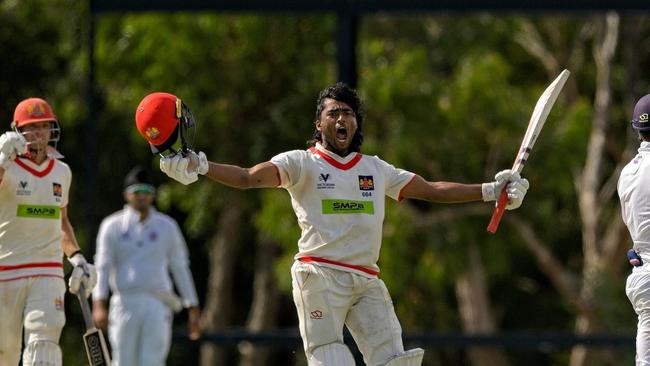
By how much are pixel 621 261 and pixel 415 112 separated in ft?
11.3

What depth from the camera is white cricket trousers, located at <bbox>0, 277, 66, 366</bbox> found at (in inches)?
362

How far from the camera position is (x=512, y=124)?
63.9 ft

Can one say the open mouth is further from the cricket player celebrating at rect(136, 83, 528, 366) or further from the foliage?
the foliage

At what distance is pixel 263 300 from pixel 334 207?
13.9m

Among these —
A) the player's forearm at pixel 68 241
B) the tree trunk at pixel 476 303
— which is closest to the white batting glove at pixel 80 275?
the player's forearm at pixel 68 241

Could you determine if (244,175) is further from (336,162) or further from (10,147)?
(10,147)

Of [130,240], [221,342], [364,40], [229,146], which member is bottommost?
[221,342]

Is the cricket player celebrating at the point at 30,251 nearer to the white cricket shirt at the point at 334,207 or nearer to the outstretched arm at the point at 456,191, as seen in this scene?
the white cricket shirt at the point at 334,207

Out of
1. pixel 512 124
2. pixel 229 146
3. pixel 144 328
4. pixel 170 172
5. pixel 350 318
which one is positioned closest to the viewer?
pixel 170 172

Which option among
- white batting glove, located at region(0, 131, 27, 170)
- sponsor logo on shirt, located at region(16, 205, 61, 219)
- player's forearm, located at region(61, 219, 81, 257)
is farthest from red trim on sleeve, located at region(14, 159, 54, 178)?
player's forearm, located at region(61, 219, 81, 257)

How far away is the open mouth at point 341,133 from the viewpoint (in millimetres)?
8141

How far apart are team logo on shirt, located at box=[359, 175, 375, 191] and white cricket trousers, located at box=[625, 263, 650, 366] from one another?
4.50ft

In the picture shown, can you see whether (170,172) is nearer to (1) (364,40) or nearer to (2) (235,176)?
(2) (235,176)

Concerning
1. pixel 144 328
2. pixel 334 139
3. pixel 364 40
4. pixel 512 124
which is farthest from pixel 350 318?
pixel 364 40
